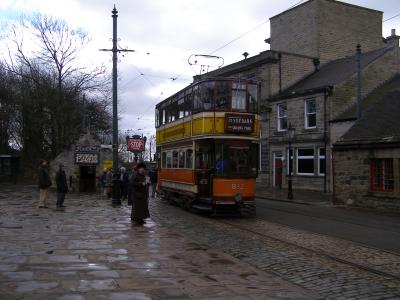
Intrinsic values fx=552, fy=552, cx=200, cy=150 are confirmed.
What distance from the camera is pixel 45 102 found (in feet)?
153

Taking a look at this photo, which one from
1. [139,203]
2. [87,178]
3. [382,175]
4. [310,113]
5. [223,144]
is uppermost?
[310,113]

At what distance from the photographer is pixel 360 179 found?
974 inches

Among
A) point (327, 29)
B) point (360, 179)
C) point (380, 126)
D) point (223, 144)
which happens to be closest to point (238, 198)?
point (223, 144)

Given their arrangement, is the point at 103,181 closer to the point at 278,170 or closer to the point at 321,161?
the point at 278,170

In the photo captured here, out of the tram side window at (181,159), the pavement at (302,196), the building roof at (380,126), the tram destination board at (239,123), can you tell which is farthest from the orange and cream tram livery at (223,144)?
the pavement at (302,196)

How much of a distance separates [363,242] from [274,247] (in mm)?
2584

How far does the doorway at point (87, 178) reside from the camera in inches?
1321

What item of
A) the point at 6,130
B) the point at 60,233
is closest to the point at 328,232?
the point at 60,233

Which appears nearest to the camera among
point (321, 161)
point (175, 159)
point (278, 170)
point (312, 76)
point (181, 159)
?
point (181, 159)

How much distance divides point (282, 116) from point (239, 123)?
62.5 feet

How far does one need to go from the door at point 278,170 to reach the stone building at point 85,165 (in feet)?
37.1

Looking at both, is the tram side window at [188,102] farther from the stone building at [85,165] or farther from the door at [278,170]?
the door at [278,170]

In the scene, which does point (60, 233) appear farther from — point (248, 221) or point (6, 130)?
point (6, 130)

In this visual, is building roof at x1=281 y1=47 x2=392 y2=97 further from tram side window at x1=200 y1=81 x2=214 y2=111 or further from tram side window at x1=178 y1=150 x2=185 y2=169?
tram side window at x1=200 y1=81 x2=214 y2=111
